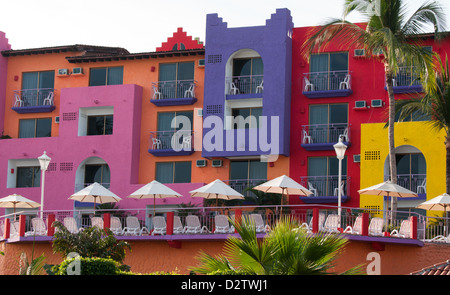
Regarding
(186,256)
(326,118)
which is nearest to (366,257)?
(186,256)

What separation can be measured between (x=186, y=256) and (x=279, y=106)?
11.7m

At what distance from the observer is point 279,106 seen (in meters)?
41.4

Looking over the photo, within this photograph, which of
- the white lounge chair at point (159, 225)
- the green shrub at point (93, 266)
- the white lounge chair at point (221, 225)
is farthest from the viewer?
the white lounge chair at point (159, 225)

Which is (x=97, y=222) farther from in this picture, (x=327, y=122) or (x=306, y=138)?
(x=327, y=122)

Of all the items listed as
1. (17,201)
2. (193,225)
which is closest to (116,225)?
(193,225)

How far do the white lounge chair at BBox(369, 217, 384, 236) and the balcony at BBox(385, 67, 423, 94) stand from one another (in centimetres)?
1151

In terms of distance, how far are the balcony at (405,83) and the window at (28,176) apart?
1891 cm

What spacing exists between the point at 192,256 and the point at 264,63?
43.7ft

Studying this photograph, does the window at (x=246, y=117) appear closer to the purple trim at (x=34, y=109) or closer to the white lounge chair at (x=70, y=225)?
the purple trim at (x=34, y=109)

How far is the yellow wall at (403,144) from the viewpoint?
38.3 m

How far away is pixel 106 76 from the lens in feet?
151

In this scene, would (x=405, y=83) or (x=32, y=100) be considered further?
(x=32, y=100)

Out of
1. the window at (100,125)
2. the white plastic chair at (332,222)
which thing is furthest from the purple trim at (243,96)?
the white plastic chair at (332,222)

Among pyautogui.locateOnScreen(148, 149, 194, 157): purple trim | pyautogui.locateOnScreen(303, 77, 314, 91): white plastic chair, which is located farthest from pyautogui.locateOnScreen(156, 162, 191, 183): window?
pyautogui.locateOnScreen(303, 77, 314, 91): white plastic chair
